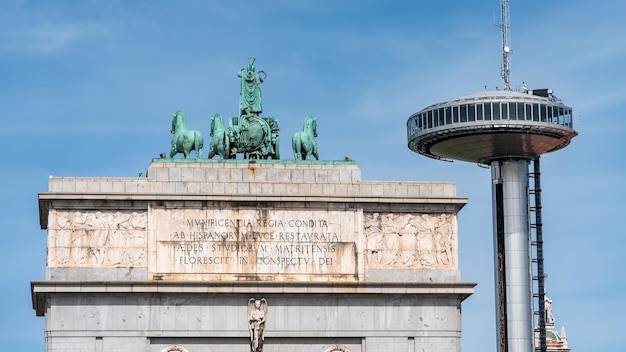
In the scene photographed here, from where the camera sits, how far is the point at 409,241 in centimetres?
8188

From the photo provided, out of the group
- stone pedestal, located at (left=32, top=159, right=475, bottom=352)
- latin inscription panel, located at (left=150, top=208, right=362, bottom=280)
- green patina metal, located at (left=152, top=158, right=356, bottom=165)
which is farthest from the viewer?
green patina metal, located at (left=152, top=158, right=356, bottom=165)

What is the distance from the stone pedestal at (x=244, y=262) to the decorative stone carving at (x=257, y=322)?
125cm

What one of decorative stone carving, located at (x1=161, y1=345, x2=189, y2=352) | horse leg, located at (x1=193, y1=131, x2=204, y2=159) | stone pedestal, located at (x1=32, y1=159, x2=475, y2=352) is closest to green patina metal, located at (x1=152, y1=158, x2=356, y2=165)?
stone pedestal, located at (x1=32, y1=159, x2=475, y2=352)

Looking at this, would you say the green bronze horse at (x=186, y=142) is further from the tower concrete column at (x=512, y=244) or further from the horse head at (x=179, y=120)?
the tower concrete column at (x=512, y=244)

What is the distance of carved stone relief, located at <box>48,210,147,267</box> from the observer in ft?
261

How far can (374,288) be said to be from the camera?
80.1m

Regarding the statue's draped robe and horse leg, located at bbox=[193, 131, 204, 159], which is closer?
horse leg, located at bbox=[193, 131, 204, 159]

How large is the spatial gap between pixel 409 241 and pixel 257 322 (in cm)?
A: 947

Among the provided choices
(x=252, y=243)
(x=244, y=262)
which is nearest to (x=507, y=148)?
(x=252, y=243)

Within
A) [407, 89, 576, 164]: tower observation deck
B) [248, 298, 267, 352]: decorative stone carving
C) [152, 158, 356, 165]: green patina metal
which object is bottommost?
[248, 298, 267, 352]: decorative stone carving

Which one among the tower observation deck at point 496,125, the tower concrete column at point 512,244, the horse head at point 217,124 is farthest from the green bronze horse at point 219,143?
the tower concrete column at point 512,244

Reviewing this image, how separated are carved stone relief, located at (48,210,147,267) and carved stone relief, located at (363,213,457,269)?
11296 mm

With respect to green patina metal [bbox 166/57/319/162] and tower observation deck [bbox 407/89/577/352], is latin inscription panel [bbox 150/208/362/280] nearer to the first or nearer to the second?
green patina metal [bbox 166/57/319/162]

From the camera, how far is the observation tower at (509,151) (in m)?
129
